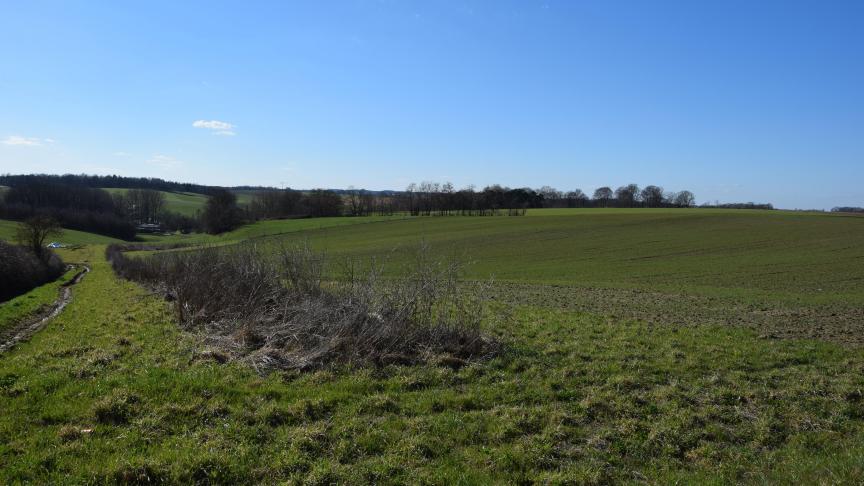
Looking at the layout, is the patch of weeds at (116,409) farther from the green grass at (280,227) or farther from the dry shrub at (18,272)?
the green grass at (280,227)

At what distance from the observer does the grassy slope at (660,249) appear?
30.7 meters

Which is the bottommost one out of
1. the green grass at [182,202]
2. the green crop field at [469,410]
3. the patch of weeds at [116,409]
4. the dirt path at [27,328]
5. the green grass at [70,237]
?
the green grass at [70,237]

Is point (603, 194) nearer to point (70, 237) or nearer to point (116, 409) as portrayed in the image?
point (70, 237)

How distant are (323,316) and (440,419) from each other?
4.60 metres

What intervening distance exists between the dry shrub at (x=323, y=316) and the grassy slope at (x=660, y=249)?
3702mm

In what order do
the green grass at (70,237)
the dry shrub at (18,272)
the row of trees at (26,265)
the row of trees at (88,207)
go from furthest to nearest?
the row of trees at (88,207) < the green grass at (70,237) < the row of trees at (26,265) < the dry shrub at (18,272)

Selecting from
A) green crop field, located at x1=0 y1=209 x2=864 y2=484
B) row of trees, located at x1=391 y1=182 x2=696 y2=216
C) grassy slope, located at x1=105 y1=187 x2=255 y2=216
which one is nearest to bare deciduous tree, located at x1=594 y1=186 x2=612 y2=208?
row of trees, located at x1=391 y1=182 x2=696 y2=216

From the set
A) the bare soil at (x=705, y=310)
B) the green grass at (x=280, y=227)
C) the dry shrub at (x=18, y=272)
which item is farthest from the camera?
the green grass at (x=280, y=227)

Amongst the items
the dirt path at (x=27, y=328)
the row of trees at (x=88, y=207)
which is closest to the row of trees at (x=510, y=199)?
the row of trees at (x=88, y=207)

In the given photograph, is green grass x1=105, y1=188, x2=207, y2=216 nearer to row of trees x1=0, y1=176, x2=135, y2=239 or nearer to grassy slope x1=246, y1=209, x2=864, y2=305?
row of trees x1=0, y1=176, x2=135, y2=239

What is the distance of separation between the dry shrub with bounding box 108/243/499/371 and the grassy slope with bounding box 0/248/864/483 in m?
0.77

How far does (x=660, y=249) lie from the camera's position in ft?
164

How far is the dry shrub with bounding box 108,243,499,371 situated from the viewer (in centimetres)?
948

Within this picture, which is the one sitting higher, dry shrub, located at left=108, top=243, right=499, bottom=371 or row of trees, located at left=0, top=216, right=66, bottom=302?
dry shrub, located at left=108, top=243, right=499, bottom=371
